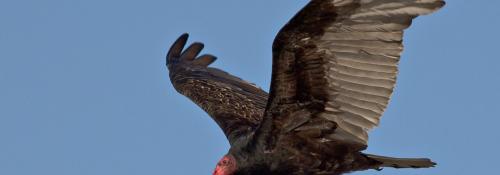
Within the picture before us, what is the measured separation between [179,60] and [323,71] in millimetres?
5284

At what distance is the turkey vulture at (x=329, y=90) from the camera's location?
9.20 meters

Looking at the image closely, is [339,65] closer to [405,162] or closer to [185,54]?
[405,162]

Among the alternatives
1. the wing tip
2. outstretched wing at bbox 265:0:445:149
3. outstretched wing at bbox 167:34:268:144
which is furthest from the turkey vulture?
the wing tip

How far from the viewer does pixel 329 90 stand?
9648mm

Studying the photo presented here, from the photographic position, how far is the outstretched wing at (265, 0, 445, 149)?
9.19m

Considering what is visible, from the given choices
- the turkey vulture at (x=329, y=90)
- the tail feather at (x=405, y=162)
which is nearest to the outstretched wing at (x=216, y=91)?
the turkey vulture at (x=329, y=90)

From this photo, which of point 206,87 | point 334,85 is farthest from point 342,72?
point 206,87

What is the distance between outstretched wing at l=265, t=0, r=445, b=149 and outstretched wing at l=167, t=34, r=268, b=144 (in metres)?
1.17

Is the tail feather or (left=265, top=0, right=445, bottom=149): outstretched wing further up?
(left=265, top=0, right=445, bottom=149): outstretched wing

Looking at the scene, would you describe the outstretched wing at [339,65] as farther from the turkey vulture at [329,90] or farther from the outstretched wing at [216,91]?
the outstretched wing at [216,91]

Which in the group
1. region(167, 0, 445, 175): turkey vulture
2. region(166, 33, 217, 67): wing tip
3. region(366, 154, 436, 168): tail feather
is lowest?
region(366, 154, 436, 168): tail feather

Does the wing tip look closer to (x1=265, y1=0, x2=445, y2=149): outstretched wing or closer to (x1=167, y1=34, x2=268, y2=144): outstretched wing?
(x1=167, y1=34, x2=268, y2=144): outstretched wing

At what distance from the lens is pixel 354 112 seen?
9.85 metres

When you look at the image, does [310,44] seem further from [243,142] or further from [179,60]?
[179,60]
